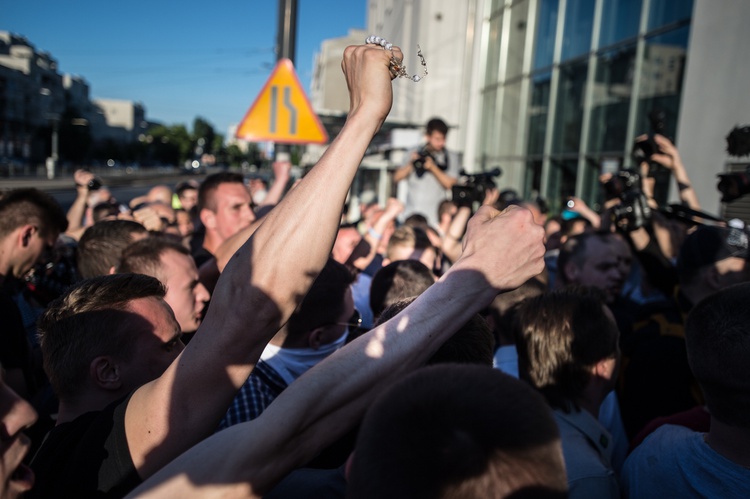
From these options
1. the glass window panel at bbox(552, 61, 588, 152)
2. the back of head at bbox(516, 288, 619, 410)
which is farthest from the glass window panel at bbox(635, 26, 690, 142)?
the back of head at bbox(516, 288, 619, 410)

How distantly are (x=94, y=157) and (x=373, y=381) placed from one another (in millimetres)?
97356

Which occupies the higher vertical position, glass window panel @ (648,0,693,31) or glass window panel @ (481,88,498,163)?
glass window panel @ (648,0,693,31)

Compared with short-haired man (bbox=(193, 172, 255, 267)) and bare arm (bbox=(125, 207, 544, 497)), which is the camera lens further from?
bare arm (bbox=(125, 207, 544, 497))

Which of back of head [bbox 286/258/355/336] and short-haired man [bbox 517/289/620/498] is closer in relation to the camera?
short-haired man [bbox 517/289/620/498]

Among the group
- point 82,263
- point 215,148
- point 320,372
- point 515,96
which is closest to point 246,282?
point 320,372

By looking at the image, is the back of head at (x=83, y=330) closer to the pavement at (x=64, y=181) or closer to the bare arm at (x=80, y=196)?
the bare arm at (x=80, y=196)

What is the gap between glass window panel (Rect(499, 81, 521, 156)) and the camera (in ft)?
48.3

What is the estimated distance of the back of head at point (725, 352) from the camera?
1.60m

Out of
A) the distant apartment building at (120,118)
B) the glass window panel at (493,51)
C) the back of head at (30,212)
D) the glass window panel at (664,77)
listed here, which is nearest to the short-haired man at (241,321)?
the back of head at (30,212)

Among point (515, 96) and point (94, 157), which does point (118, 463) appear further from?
point (94, 157)

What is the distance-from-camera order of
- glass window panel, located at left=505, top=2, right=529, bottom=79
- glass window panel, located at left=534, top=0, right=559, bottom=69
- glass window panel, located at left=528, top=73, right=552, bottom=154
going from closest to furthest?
glass window panel, located at left=534, top=0, right=559, bottom=69 < glass window panel, located at left=528, top=73, right=552, bottom=154 < glass window panel, located at left=505, top=2, right=529, bottom=79

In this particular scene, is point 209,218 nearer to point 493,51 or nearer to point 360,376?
point 360,376

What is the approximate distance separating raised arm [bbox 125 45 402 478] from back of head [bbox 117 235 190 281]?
4.91 feet

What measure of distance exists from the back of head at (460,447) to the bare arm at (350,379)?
21cm
